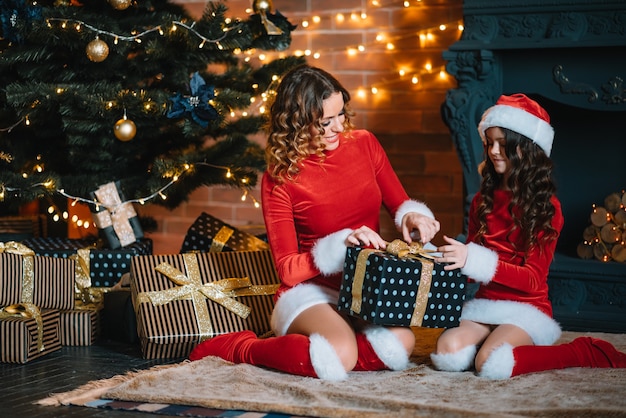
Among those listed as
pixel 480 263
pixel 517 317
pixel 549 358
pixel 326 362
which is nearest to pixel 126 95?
pixel 326 362

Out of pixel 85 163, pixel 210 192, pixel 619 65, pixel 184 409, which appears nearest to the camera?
pixel 184 409

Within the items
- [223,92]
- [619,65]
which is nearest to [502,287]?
[619,65]

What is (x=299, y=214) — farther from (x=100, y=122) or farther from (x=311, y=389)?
(x=100, y=122)

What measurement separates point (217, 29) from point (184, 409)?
64.8 inches

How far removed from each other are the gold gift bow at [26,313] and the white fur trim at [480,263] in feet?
4.71

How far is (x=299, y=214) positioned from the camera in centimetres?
289

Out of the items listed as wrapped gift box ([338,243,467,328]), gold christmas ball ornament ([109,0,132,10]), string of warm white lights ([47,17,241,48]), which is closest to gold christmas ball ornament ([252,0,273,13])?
string of warm white lights ([47,17,241,48])

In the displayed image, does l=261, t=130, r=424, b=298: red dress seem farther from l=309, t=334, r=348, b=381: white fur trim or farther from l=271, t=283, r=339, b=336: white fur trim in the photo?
l=309, t=334, r=348, b=381: white fur trim

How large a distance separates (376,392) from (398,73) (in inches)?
81.5

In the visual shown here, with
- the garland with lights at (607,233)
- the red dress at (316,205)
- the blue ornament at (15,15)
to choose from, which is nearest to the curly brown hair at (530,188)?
the red dress at (316,205)

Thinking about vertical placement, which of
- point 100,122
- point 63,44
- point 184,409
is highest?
point 63,44

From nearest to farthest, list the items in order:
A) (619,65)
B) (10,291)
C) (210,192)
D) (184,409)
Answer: (184,409), (10,291), (619,65), (210,192)

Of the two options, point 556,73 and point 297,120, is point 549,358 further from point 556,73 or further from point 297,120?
point 556,73

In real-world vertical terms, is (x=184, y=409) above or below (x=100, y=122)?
below
